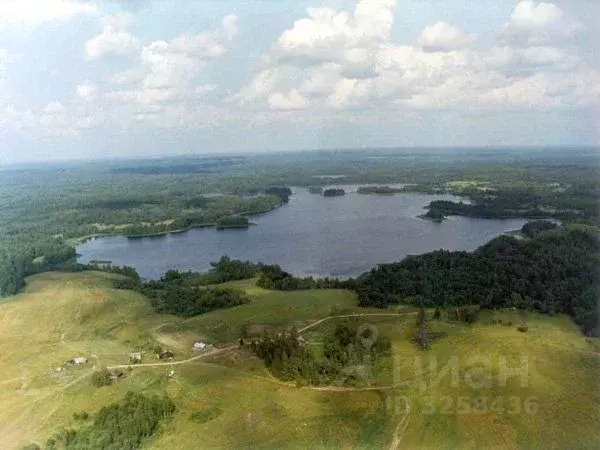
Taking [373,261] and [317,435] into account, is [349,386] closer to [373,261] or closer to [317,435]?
[317,435]

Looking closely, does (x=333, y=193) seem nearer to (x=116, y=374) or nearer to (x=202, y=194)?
(x=202, y=194)

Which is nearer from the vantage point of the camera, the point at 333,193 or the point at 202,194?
the point at 333,193

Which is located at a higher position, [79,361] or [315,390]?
[79,361]

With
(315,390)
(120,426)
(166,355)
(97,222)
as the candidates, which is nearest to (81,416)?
(120,426)

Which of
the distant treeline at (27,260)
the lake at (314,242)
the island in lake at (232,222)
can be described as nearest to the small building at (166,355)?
the distant treeline at (27,260)

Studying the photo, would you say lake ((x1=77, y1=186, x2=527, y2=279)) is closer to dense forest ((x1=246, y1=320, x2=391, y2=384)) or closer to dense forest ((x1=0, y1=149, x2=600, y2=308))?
dense forest ((x1=0, y1=149, x2=600, y2=308))

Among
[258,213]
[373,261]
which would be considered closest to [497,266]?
[373,261]
